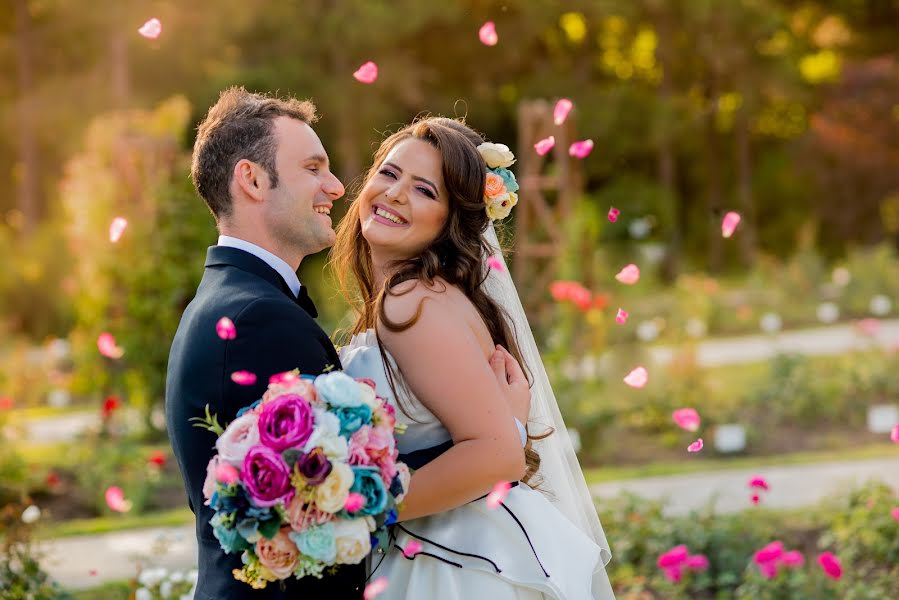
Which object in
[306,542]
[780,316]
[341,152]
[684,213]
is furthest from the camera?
[684,213]

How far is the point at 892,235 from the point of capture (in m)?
25.1

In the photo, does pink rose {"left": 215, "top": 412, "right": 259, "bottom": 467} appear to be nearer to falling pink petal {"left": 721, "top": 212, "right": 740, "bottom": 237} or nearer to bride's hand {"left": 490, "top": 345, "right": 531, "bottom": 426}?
bride's hand {"left": 490, "top": 345, "right": 531, "bottom": 426}

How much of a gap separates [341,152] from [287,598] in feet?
66.1

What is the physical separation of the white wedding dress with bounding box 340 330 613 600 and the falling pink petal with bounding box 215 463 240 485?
690mm

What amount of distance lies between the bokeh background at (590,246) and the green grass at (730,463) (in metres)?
0.04

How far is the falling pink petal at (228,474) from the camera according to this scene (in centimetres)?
217

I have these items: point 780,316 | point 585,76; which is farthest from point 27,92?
point 780,316

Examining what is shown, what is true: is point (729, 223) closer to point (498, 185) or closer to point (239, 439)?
point (498, 185)

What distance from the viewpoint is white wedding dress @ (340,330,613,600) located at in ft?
9.37

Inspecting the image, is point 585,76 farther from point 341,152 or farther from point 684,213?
point 341,152

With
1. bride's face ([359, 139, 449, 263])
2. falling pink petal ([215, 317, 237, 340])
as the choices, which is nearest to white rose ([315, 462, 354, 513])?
falling pink petal ([215, 317, 237, 340])

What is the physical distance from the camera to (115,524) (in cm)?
666

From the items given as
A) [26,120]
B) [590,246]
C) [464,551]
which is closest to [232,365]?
[464,551]

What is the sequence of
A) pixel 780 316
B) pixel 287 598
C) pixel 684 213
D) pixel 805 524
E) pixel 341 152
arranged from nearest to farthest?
pixel 287 598, pixel 805 524, pixel 780 316, pixel 341 152, pixel 684 213
